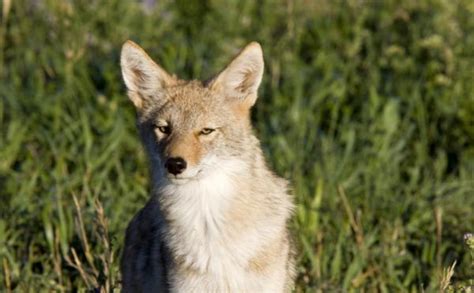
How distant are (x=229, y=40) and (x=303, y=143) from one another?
1.93 metres

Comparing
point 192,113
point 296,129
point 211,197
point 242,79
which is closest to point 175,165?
point 211,197

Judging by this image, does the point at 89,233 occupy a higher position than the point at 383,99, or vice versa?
the point at 383,99

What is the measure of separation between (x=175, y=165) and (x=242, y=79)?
79 cm

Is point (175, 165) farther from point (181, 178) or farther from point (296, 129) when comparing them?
point (296, 129)

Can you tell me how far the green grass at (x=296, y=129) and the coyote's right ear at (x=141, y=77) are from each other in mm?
725

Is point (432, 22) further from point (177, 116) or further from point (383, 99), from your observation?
point (177, 116)

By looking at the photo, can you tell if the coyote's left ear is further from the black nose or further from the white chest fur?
the black nose

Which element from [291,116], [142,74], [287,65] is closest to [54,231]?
[142,74]

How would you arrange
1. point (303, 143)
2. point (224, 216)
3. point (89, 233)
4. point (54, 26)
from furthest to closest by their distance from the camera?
point (54, 26) < point (303, 143) < point (89, 233) < point (224, 216)

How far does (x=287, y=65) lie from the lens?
923 cm

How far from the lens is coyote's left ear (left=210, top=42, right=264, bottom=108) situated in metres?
5.64

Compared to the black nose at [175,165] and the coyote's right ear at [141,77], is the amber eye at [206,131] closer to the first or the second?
the black nose at [175,165]

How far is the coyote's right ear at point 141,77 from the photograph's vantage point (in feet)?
19.0

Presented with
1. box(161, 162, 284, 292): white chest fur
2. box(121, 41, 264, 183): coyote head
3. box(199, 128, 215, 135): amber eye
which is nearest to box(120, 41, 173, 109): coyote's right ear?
box(121, 41, 264, 183): coyote head
